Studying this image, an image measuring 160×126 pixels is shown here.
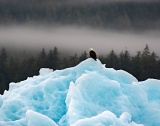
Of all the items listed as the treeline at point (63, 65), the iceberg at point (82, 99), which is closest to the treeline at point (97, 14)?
the treeline at point (63, 65)

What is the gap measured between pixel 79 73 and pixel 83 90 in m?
1.40

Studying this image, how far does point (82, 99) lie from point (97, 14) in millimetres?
184377

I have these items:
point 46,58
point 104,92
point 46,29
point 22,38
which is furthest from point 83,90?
point 46,29

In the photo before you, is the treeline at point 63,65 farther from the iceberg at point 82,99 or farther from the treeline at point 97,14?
the treeline at point 97,14

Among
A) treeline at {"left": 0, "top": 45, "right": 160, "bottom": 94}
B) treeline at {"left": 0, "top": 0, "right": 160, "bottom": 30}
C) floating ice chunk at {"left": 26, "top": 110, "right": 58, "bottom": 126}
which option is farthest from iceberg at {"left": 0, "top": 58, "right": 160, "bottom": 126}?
treeline at {"left": 0, "top": 0, "right": 160, "bottom": 30}

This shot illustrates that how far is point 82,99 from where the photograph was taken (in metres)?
12.1

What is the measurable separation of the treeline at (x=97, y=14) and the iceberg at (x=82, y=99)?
168 meters

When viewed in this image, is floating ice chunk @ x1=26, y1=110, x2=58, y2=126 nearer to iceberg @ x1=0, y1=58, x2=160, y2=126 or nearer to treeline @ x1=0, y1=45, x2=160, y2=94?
iceberg @ x1=0, y1=58, x2=160, y2=126

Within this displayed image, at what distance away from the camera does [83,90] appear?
1258 cm

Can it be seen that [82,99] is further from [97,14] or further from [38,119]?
[97,14]

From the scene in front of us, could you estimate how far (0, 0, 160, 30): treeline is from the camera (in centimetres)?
18412

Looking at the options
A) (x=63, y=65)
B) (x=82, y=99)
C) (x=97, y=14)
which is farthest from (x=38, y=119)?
(x=97, y=14)

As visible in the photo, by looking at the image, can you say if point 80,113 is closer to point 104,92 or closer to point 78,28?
point 104,92

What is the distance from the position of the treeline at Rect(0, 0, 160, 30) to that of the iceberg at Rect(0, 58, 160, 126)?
552ft
